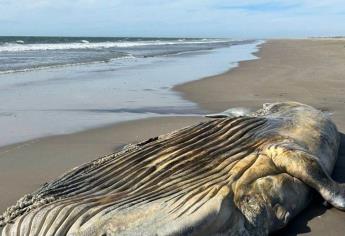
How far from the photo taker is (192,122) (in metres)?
9.14

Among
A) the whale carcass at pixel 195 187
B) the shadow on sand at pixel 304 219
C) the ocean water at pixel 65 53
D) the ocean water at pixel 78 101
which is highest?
the whale carcass at pixel 195 187

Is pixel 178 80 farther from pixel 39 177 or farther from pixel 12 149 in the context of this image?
pixel 39 177

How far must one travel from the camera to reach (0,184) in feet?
18.8

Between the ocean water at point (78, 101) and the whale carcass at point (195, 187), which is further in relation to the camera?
the ocean water at point (78, 101)

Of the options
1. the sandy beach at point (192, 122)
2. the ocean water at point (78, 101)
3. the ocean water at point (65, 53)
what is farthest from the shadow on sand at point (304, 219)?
the ocean water at point (65, 53)

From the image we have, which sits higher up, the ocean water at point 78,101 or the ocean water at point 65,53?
the ocean water at point 78,101

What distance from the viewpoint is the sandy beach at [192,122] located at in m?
4.79

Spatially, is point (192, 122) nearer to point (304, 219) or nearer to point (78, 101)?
point (78, 101)

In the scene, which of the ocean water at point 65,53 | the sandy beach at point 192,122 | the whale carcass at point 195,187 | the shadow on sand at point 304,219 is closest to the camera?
the whale carcass at point 195,187

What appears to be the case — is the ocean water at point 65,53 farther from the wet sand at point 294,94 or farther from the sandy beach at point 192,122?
the sandy beach at point 192,122

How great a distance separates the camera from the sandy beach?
4.79 meters

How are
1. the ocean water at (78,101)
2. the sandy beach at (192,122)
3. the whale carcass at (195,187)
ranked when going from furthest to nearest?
the ocean water at (78,101) → the sandy beach at (192,122) → the whale carcass at (195,187)

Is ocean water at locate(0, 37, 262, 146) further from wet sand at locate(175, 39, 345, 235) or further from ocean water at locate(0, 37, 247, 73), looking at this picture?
ocean water at locate(0, 37, 247, 73)

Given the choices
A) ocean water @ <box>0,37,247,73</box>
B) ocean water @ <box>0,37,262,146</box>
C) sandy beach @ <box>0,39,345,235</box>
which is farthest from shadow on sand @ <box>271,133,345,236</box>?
ocean water @ <box>0,37,247,73</box>
